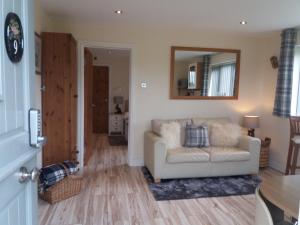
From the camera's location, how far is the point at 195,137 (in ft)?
13.1

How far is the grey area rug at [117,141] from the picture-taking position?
6085 mm

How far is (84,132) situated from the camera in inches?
167

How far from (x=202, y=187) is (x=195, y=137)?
Answer: 0.83 metres

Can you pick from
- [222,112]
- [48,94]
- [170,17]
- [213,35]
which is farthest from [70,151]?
[213,35]

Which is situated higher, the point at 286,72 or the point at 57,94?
the point at 286,72

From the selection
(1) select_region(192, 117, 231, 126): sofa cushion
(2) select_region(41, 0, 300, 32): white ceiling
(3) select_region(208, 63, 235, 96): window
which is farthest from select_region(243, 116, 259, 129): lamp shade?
(2) select_region(41, 0, 300, 32): white ceiling

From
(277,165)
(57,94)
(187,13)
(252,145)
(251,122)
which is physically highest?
(187,13)

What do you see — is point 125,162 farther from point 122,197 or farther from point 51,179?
point 51,179

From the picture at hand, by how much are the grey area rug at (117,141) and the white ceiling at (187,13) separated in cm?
304

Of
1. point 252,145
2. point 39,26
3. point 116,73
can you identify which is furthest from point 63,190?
point 116,73

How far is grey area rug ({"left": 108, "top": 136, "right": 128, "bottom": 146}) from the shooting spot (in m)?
6.09

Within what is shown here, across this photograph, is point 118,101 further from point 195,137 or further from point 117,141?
point 195,137

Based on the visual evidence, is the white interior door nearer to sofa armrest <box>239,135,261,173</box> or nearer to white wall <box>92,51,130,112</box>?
sofa armrest <box>239,135,261,173</box>

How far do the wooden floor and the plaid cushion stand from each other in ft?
3.27
